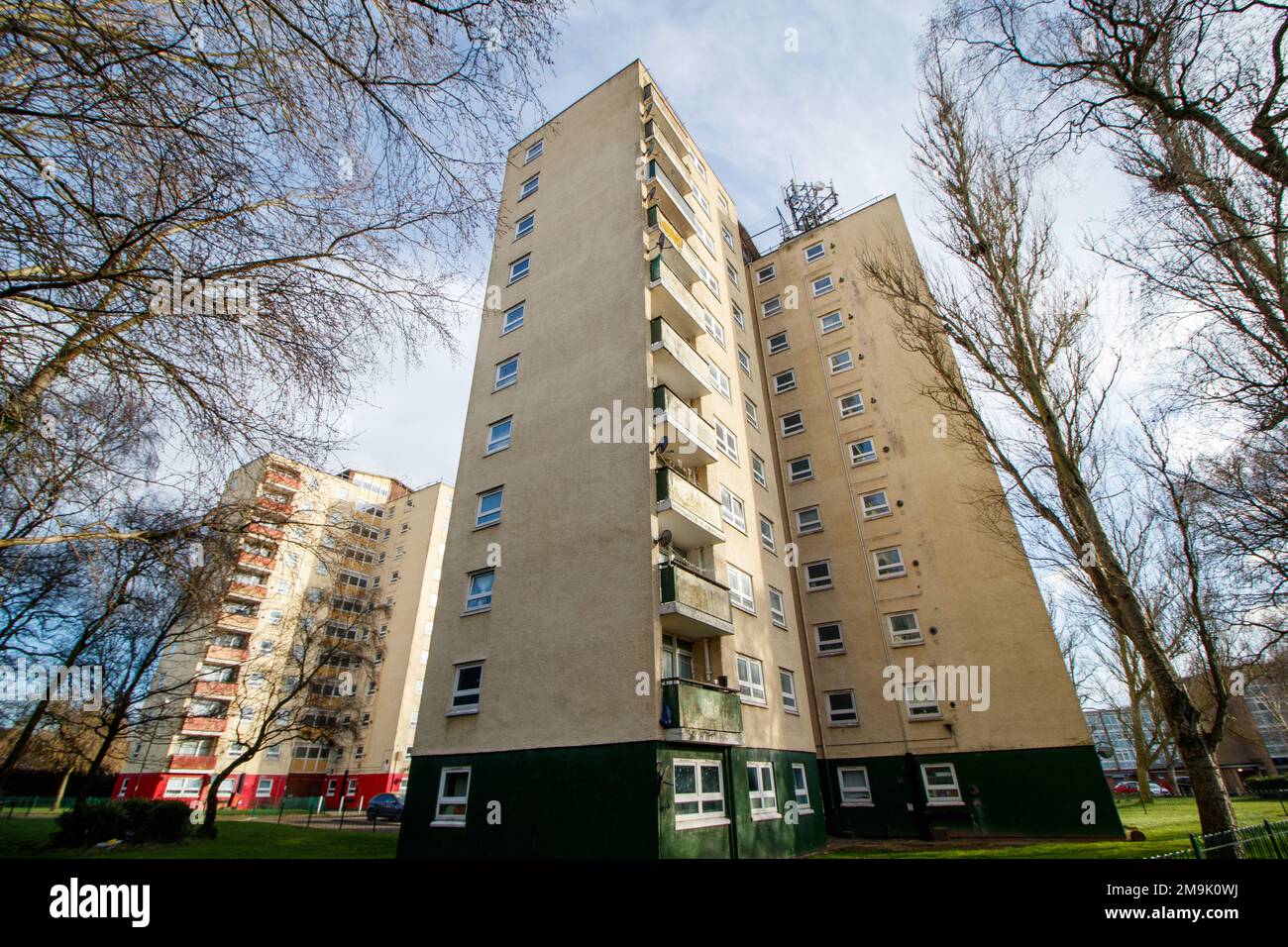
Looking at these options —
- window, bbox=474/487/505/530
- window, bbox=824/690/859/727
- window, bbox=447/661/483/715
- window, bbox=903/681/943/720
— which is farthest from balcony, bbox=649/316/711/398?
window, bbox=903/681/943/720

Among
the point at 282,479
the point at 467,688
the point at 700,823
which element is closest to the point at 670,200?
the point at 467,688

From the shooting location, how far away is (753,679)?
1711cm

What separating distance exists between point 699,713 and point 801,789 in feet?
23.8

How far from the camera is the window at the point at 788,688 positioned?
1862 cm

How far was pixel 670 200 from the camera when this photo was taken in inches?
890

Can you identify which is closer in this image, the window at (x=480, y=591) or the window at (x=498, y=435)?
the window at (x=480, y=591)

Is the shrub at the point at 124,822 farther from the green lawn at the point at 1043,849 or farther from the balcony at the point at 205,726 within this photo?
the balcony at the point at 205,726

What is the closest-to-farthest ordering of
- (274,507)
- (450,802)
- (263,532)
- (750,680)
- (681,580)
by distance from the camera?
(263,532)
(274,507)
(681,580)
(450,802)
(750,680)

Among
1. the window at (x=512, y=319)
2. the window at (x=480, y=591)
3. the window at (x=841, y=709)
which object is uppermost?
the window at (x=512, y=319)

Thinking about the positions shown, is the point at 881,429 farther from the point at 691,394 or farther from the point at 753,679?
the point at 753,679

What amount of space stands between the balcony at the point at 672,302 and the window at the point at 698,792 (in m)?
13.8

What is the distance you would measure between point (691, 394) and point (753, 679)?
9.94 m

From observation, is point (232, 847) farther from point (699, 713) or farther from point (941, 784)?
point (941, 784)

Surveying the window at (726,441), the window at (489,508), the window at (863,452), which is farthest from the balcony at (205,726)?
the window at (863,452)
